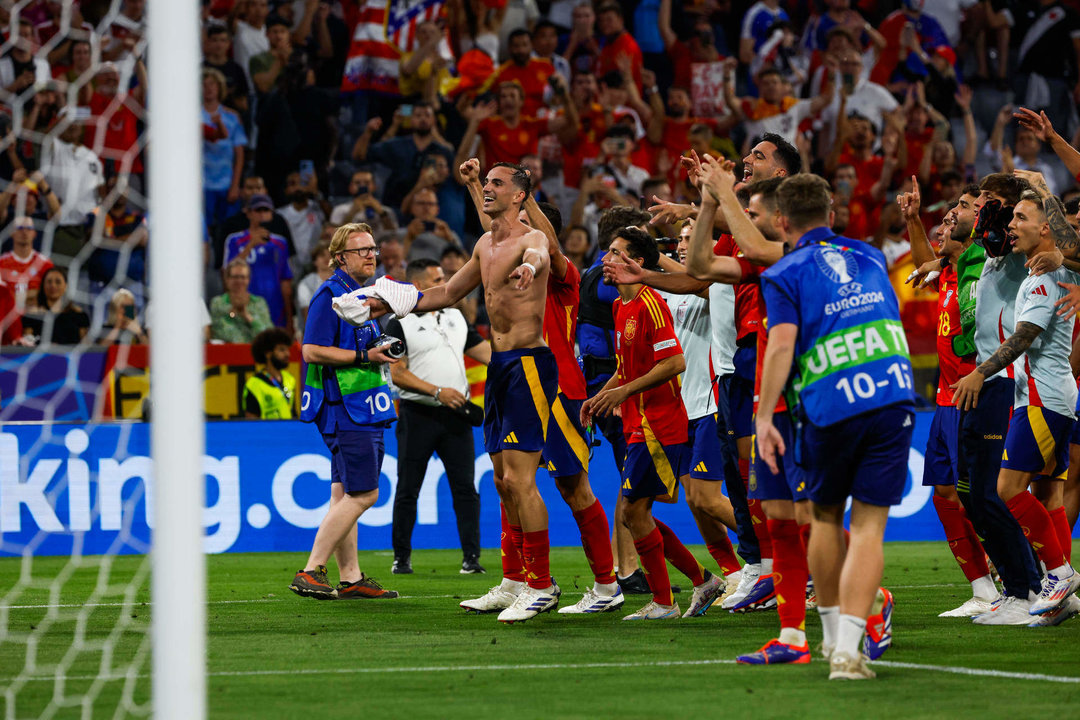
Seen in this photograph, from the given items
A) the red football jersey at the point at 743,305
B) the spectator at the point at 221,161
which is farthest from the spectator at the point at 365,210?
the red football jersey at the point at 743,305

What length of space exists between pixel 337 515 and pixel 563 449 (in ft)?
6.37

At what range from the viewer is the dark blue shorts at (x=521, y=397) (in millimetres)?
8039

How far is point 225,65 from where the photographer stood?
1673 cm

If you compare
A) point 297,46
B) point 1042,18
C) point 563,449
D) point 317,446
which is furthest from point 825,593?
point 1042,18

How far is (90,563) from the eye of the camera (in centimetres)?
1194

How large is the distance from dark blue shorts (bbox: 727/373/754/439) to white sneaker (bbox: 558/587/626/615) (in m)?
1.27

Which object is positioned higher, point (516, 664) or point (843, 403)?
point (843, 403)

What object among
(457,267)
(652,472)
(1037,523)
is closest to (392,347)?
(652,472)

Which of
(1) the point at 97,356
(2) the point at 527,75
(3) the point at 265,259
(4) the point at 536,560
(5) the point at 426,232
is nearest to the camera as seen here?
(4) the point at 536,560

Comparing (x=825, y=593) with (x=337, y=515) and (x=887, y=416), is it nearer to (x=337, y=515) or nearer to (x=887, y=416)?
(x=887, y=416)

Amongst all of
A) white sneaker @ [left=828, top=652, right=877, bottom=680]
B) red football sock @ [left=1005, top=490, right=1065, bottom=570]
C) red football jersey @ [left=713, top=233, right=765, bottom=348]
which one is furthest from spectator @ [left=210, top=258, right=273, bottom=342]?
white sneaker @ [left=828, top=652, right=877, bottom=680]

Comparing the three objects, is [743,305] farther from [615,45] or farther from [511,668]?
[615,45]

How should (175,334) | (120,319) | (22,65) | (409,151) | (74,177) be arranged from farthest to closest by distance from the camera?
(409,151), (22,65), (120,319), (74,177), (175,334)

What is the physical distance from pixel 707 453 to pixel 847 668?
3.27 meters
